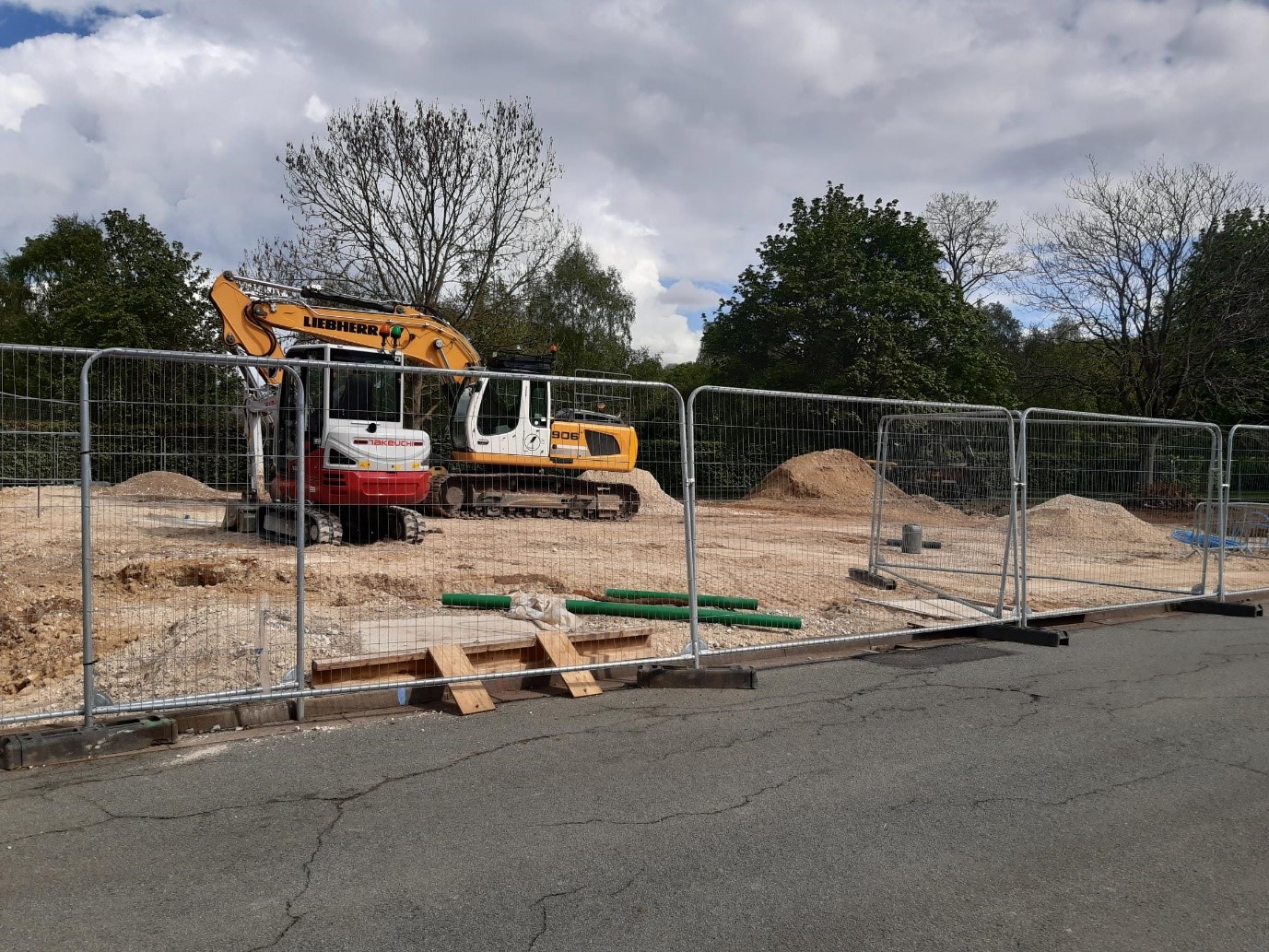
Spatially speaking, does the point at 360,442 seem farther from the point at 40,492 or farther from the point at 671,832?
the point at 671,832

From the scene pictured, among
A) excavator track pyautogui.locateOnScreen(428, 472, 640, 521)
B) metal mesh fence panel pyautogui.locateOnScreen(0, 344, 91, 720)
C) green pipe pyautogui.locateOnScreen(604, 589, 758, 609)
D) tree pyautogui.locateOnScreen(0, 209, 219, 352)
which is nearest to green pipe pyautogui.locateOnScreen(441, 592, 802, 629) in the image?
green pipe pyautogui.locateOnScreen(604, 589, 758, 609)

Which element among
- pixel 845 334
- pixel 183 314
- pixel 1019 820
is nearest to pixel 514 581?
pixel 1019 820

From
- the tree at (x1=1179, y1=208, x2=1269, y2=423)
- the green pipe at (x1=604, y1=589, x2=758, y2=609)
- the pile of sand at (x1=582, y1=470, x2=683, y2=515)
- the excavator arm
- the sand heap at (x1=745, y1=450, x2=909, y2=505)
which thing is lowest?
the green pipe at (x1=604, y1=589, x2=758, y2=609)

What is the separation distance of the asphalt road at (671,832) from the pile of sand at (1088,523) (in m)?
4.46

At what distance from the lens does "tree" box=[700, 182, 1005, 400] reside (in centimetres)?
3719


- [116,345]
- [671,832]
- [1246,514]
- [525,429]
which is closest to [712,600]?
[671,832]

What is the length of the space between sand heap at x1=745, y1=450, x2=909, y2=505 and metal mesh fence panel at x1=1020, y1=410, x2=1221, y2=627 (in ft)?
5.64

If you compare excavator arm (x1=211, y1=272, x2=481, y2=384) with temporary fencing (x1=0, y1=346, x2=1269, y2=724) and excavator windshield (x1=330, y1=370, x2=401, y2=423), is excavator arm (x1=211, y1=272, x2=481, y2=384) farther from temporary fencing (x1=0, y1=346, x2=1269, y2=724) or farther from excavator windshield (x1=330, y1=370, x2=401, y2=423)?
excavator windshield (x1=330, y1=370, x2=401, y2=423)

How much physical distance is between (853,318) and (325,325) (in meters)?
25.9

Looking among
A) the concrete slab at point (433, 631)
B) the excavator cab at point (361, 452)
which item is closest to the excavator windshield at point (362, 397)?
the excavator cab at point (361, 452)

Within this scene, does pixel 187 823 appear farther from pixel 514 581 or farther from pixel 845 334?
pixel 845 334

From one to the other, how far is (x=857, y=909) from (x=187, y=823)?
3.00 m

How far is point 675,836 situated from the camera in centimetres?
426

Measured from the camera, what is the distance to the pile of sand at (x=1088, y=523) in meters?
11.0
